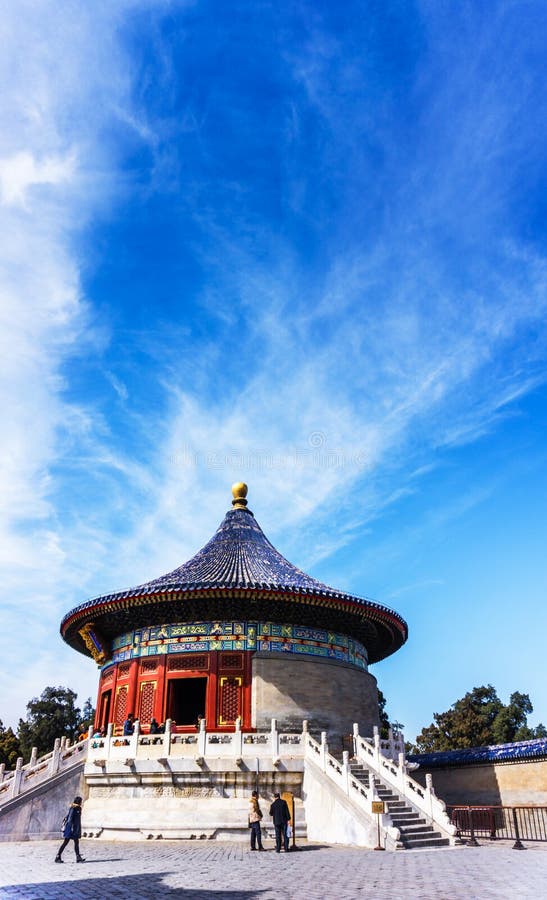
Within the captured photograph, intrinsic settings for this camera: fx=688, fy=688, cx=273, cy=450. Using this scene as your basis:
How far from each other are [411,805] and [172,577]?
10.6 meters

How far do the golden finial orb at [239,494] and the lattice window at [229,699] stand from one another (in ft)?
31.2

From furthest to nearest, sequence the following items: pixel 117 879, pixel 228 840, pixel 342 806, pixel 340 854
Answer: pixel 228 840
pixel 342 806
pixel 340 854
pixel 117 879

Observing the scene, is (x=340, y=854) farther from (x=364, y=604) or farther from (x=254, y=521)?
(x=254, y=521)

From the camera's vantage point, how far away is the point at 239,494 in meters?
28.7

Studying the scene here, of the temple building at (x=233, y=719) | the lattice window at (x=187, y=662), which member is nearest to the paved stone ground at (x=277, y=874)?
the temple building at (x=233, y=719)

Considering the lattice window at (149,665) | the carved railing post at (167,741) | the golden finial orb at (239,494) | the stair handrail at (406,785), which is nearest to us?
the stair handrail at (406,785)

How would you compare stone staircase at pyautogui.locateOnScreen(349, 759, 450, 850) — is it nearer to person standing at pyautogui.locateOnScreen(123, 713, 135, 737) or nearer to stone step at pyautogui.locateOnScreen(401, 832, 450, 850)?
stone step at pyautogui.locateOnScreen(401, 832, 450, 850)

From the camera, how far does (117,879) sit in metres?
10.1

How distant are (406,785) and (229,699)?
614 centimetres

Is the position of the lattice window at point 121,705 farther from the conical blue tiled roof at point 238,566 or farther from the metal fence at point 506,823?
the metal fence at point 506,823

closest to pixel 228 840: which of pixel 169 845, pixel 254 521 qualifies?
pixel 169 845

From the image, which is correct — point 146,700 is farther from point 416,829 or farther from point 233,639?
point 416,829

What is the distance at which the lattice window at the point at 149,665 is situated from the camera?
21.1m

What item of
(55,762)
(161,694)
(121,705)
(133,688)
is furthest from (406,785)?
(121,705)
